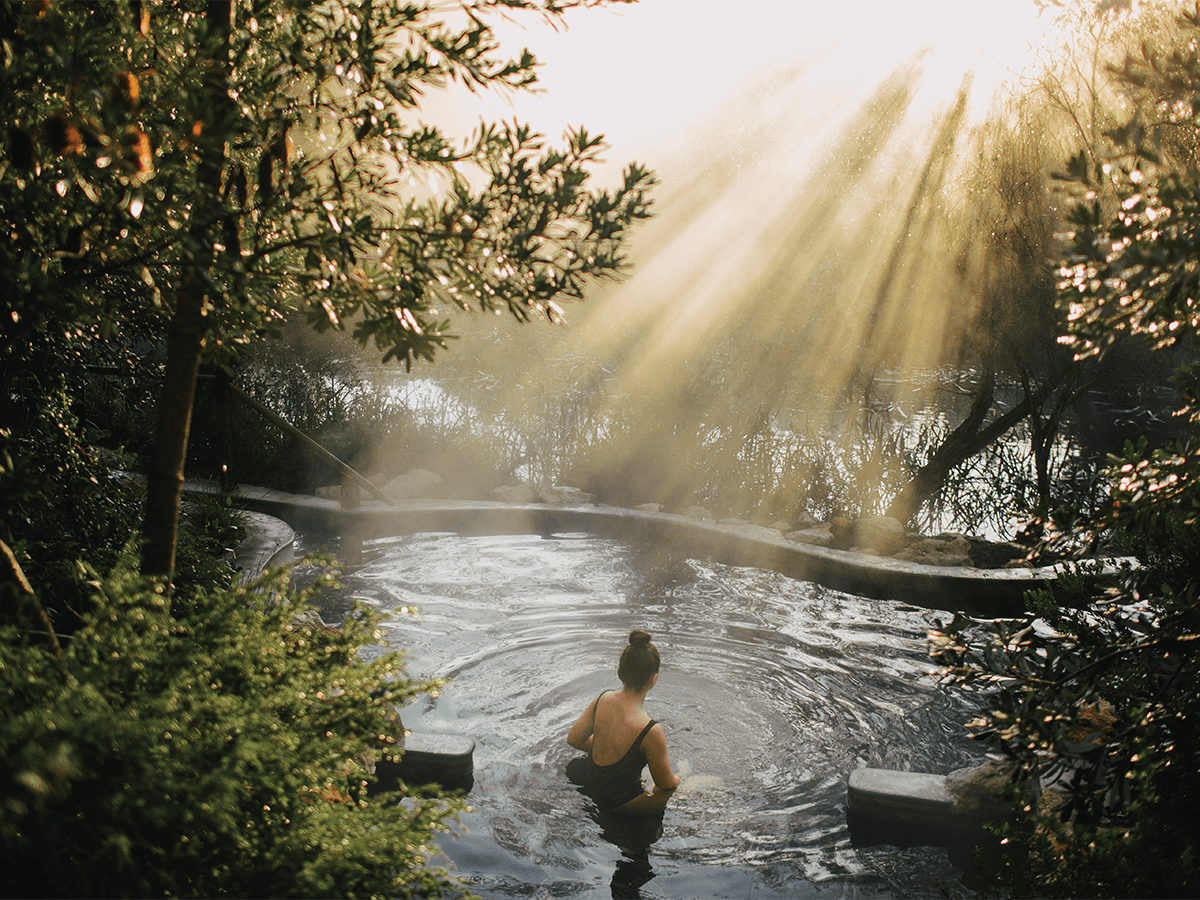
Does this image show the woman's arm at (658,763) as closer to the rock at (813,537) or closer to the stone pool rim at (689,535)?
A: the stone pool rim at (689,535)

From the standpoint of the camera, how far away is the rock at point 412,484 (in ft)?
36.0

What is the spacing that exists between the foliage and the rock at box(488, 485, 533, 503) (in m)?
8.60

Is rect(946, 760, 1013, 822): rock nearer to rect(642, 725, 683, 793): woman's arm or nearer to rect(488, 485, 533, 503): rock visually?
rect(642, 725, 683, 793): woman's arm

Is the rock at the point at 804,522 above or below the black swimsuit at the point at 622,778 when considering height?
above

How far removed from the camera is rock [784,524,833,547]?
366 inches

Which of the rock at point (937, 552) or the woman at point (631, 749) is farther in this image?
the rock at point (937, 552)

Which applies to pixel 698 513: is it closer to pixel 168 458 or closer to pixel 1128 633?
pixel 1128 633

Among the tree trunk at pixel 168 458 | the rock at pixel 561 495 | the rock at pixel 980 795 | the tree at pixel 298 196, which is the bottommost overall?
the rock at pixel 980 795

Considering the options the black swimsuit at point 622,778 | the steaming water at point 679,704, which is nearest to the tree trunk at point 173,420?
the steaming water at point 679,704

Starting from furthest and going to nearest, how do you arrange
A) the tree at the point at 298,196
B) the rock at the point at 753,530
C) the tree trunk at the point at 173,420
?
1. the rock at the point at 753,530
2. the tree trunk at the point at 173,420
3. the tree at the point at 298,196

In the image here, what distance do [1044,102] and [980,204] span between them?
1.33m

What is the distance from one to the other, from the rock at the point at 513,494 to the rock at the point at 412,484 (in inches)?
35.9

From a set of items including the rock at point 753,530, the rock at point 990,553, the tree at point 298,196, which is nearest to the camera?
the tree at point 298,196

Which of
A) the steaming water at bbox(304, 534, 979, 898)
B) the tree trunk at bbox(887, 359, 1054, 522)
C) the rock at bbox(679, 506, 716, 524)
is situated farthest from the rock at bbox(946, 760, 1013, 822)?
the tree trunk at bbox(887, 359, 1054, 522)
